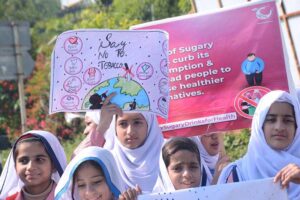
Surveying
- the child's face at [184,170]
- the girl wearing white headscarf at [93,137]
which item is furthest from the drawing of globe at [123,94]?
the child's face at [184,170]

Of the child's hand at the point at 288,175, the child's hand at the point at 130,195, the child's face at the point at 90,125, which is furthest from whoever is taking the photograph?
the child's face at the point at 90,125

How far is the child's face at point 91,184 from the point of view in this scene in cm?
425

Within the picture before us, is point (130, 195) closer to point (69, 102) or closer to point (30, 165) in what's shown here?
point (30, 165)

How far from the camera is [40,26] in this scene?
32.7 m

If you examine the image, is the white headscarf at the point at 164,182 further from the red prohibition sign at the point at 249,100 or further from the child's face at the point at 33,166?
the red prohibition sign at the point at 249,100

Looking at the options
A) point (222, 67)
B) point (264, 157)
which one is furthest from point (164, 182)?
point (222, 67)

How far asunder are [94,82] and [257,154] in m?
1.31

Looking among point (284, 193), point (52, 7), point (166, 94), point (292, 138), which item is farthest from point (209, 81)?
point (52, 7)

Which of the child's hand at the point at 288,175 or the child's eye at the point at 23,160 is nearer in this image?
the child's hand at the point at 288,175

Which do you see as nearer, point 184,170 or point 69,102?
point 184,170

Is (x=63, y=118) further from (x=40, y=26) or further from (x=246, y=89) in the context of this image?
(x=40, y=26)

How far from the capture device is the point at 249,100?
18.2ft

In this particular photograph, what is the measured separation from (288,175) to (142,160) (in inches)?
56.8

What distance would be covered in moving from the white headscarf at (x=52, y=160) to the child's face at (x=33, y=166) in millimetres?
35
